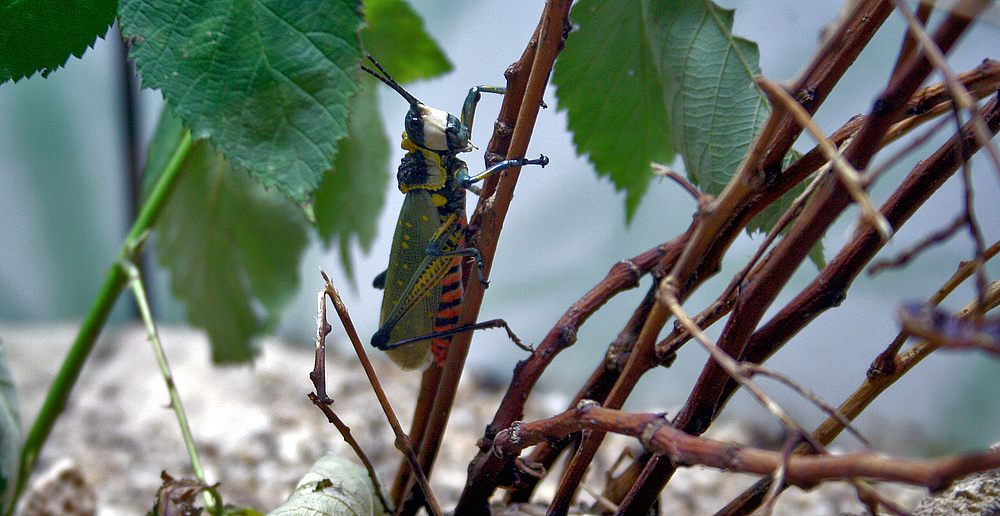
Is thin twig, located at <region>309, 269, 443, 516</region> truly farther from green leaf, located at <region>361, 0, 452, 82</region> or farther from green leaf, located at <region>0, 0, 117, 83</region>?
green leaf, located at <region>361, 0, 452, 82</region>

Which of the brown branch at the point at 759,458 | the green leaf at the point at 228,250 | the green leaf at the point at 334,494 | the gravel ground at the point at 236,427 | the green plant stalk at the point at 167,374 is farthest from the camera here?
the gravel ground at the point at 236,427

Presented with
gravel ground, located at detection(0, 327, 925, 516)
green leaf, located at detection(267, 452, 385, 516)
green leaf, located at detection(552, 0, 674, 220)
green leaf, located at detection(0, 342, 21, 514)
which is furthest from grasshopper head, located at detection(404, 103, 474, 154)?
gravel ground, located at detection(0, 327, 925, 516)

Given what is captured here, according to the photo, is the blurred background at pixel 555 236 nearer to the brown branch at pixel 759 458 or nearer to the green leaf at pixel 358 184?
the green leaf at pixel 358 184

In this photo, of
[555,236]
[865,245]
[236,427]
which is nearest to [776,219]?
[865,245]

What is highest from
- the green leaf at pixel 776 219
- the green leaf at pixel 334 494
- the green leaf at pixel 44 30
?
the green leaf at pixel 44 30

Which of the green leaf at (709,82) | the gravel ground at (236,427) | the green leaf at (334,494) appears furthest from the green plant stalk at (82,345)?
the green leaf at (709,82)

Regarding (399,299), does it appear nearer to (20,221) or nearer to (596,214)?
(596,214)

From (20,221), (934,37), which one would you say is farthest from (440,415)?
(20,221)
